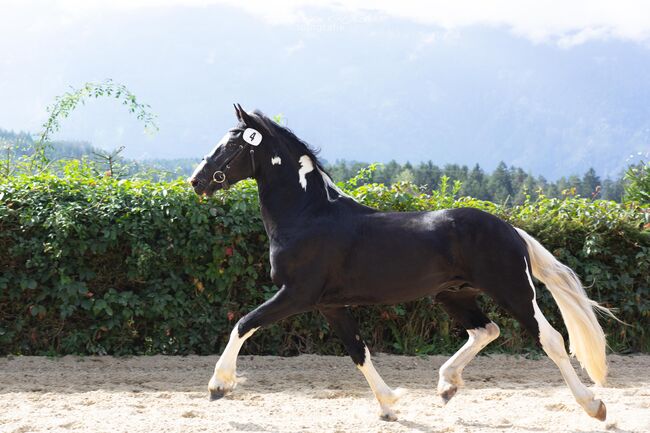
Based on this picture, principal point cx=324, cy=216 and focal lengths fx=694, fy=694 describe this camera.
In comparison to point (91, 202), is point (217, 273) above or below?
below

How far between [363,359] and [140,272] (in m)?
2.57

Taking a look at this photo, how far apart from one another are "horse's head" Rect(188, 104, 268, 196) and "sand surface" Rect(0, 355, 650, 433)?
4.79 ft

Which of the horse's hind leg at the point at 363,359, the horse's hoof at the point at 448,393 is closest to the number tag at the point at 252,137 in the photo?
the horse's hind leg at the point at 363,359

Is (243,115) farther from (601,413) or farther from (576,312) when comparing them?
(601,413)

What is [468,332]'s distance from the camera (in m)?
4.69

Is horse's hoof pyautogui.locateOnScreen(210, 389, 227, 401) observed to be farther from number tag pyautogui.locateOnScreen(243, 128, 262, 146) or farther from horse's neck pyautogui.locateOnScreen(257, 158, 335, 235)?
number tag pyautogui.locateOnScreen(243, 128, 262, 146)

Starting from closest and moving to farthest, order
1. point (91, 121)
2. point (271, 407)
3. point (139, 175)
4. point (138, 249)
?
point (271, 407) < point (138, 249) < point (139, 175) < point (91, 121)

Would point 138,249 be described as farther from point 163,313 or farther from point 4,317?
point 4,317

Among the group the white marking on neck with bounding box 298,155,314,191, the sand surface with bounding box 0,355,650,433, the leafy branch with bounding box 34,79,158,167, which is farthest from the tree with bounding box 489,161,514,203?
the white marking on neck with bounding box 298,155,314,191

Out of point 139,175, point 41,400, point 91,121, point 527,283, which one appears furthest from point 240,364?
point 91,121

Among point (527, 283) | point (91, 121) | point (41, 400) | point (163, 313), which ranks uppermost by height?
point (91, 121)

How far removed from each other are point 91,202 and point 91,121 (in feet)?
396

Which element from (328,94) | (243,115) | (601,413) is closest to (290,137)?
(243,115)

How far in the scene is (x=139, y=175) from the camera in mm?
7094
